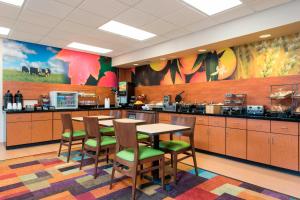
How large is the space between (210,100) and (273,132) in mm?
1818

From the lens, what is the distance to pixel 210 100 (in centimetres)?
501

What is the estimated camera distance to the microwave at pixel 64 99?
561cm

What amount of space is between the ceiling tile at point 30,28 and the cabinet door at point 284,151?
5189 millimetres

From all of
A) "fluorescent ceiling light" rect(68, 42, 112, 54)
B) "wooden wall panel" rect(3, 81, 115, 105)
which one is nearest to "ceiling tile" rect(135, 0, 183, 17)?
"fluorescent ceiling light" rect(68, 42, 112, 54)

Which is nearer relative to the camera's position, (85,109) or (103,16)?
(103,16)

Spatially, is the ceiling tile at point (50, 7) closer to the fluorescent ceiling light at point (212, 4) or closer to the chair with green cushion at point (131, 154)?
the fluorescent ceiling light at point (212, 4)

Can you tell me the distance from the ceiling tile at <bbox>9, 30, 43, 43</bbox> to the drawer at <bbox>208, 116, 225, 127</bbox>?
15.3 ft

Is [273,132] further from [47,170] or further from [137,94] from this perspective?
[137,94]

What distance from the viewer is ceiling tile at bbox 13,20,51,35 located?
4238 mm

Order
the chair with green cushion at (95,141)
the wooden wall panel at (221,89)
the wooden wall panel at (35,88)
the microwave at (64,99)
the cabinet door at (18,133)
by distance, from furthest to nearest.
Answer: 1. the microwave at (64,99)
2. the wooden wall panel at (35,88)
3. the cabinet door at (18,133)
4. the wooden wall panel at (221,89)
5. the chair with green cushion at (95,141)

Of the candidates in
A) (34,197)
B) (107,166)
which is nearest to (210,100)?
(107,166)

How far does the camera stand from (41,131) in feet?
16.7

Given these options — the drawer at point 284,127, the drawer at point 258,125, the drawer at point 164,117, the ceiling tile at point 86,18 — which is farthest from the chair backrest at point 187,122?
the ceiling tile at point 86,18

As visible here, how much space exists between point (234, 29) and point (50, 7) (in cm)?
348
